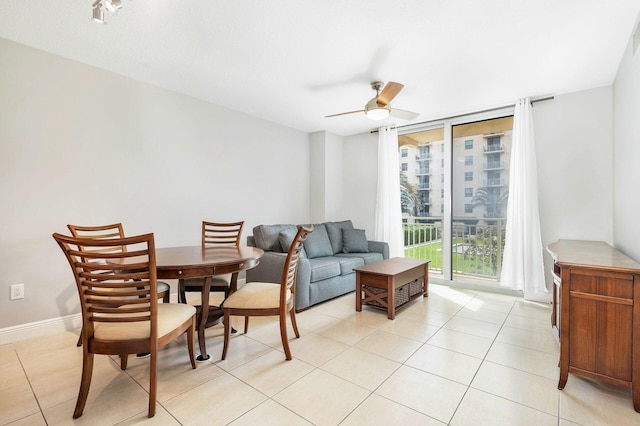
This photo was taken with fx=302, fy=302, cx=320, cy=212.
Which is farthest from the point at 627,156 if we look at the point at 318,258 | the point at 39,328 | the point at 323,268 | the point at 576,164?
the point at 39,328

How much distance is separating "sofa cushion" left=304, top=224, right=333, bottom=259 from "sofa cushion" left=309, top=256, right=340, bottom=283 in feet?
0.54

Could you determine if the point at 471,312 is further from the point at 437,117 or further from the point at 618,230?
the point at 437,117

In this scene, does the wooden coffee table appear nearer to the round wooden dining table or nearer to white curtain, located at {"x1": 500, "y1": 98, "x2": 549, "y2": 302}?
white curtain, located at {"x1": 500, "y1": 98, "x2": 549, "y2": 302}

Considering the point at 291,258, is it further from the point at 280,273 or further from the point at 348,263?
the point at 348,263

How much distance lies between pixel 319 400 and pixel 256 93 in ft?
10.6

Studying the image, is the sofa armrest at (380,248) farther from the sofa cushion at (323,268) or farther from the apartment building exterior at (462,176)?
the sofa cushion at (323,268)

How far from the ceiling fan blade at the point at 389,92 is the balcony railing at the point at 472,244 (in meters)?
2.36

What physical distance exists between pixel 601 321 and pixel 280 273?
2.68 m

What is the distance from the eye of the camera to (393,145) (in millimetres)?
4922

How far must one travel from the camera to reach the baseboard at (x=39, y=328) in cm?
256

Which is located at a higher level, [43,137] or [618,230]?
[43,137]

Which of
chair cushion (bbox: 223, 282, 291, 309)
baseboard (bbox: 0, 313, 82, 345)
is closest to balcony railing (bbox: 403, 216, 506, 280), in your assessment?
chair cushion (bbox: 223, 282, 291, 309)

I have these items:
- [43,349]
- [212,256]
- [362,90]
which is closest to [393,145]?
[362,90]

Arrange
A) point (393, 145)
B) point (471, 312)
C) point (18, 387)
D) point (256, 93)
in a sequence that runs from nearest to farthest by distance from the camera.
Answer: point (18, 387) < point (471, 312) < point (256, 93) < point (393, 145)
